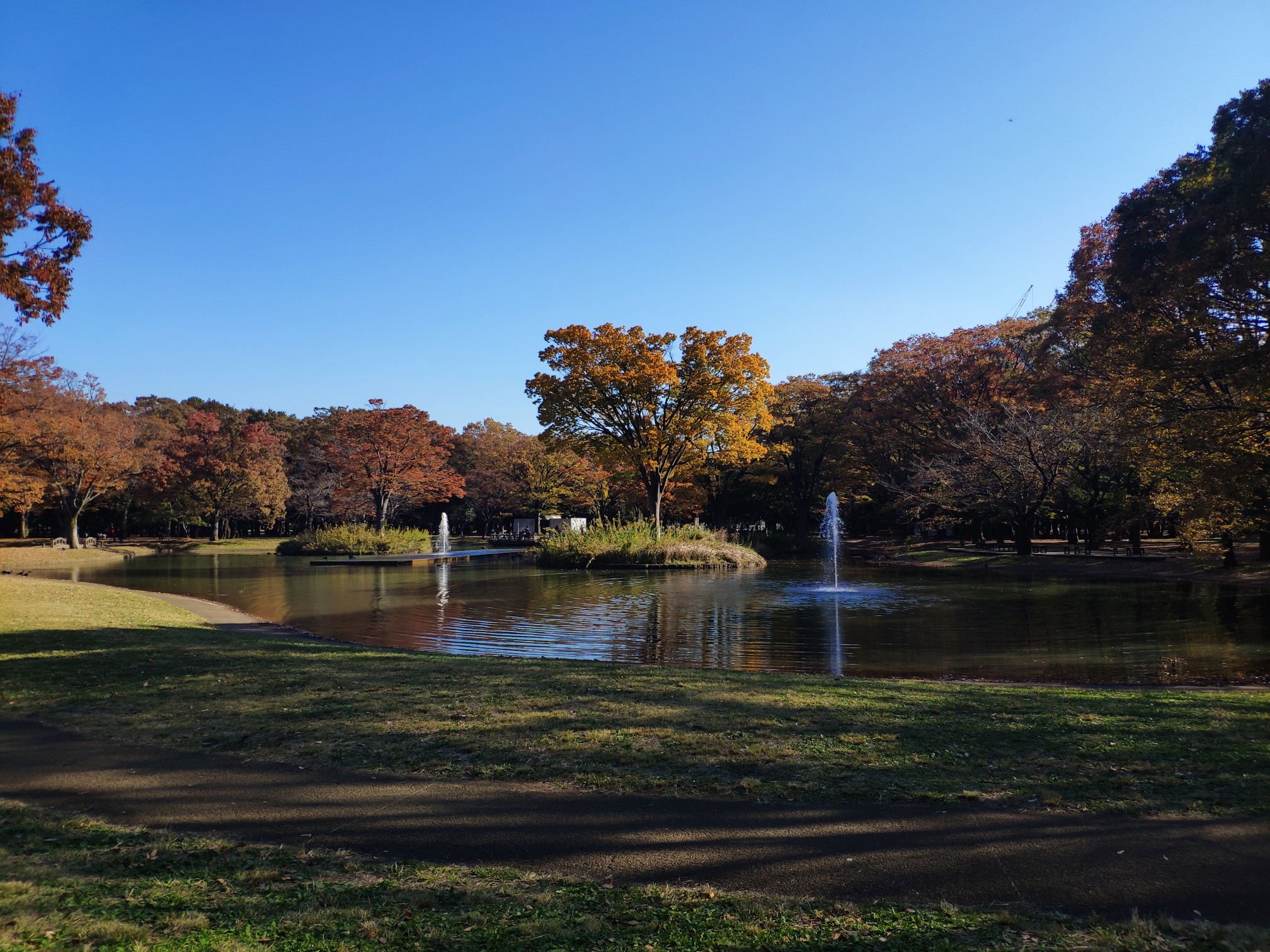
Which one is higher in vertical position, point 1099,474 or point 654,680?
point 1099,474

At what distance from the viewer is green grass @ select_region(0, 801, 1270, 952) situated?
2826 mm

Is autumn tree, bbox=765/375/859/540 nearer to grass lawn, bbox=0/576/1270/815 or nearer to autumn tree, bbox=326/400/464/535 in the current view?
autumn tree, bbox=326/400/464/535

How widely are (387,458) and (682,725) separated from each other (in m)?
45.1

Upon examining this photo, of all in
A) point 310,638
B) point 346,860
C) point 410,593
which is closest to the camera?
point 346,860

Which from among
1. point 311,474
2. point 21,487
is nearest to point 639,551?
point 21,487

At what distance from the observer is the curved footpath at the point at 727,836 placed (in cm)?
337

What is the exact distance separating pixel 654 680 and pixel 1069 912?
4806mm

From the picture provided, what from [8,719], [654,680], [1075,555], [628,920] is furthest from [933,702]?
[1075,555]

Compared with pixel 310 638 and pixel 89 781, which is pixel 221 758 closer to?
pixel 89 781

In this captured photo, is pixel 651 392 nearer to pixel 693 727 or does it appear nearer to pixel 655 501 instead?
pixel 655 501

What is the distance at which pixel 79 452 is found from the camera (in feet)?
146

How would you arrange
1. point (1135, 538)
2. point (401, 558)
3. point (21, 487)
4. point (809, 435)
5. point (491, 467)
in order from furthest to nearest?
point (491, 467)
point (809, 435)
point (21, 487)
point (401, 558)
point (1135, 538)

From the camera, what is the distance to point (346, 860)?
3.63 metres

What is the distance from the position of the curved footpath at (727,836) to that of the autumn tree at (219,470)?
54.6 m
